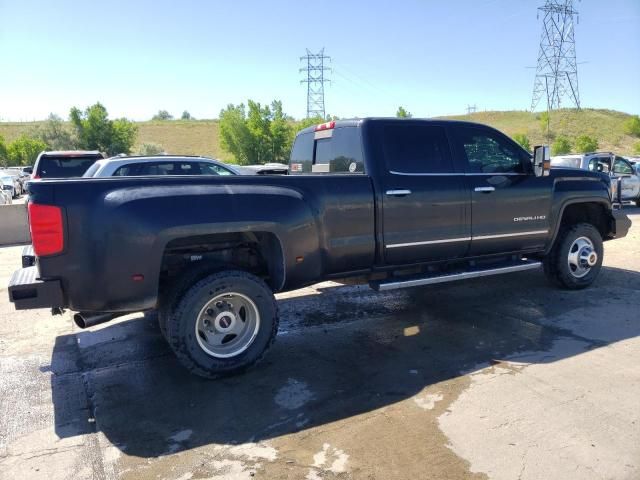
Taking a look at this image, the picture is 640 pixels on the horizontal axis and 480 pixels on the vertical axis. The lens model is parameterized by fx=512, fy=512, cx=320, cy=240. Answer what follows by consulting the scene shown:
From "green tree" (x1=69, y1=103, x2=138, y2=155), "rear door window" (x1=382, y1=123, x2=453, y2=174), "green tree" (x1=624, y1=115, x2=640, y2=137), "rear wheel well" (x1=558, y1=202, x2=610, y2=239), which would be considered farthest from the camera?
"green tree" (x1=624, y1=115, x2=640, y2=137)

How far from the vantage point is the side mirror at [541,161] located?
18.7 feet

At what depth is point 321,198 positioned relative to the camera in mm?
4523

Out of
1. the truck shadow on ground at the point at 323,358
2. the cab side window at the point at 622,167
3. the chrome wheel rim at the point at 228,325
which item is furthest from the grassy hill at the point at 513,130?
the chrome wheel rim at the point at 228,325

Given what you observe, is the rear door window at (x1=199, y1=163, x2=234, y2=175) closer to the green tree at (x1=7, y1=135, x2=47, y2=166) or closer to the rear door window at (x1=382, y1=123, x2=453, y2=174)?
the rear door window at (x1=382, y1=123, x2=453, y2=174)

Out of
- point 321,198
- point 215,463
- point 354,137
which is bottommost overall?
point 215,463

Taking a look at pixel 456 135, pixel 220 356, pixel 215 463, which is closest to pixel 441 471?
pixel 215 463

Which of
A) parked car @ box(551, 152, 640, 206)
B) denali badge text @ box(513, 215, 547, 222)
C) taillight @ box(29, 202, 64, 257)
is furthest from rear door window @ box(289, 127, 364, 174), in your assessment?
parked car @ box(551, 152, 640, 206)

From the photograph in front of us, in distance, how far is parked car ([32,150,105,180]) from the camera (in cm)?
1057

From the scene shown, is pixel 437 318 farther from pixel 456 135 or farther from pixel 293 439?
pixel 293 439

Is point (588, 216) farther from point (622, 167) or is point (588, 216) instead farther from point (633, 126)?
point (633, 126)

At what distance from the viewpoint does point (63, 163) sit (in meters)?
10.9

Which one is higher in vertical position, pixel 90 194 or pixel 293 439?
pixel 90 194

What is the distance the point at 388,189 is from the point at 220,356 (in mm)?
2167

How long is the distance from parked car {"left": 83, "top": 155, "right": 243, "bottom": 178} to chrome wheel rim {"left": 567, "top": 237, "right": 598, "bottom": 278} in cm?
722
